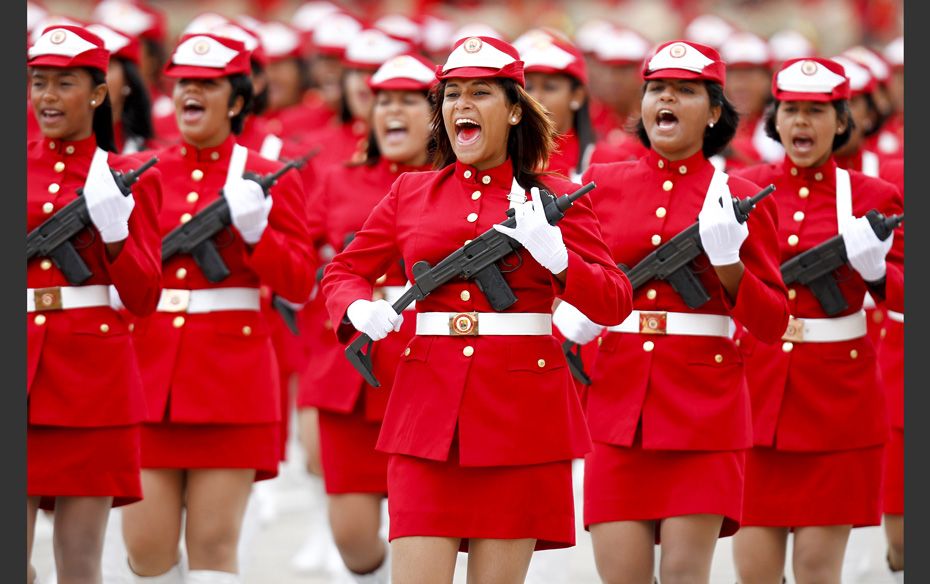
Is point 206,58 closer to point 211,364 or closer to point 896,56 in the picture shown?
point 211,364

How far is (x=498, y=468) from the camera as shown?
675cm

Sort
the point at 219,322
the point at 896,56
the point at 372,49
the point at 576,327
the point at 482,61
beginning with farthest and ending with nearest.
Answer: the point at 896,56
the point at 372,49
the point at 219,322
the point at 576,327
the point at 482,61

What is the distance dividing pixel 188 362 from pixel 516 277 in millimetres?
2174

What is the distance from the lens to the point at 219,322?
8539 mm

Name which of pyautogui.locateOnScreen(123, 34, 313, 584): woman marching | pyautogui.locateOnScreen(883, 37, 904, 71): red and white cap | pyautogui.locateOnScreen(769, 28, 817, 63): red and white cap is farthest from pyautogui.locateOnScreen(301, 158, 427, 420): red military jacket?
pyautogui.locateOnScreen(769, 28, 817, 63): red and white cap

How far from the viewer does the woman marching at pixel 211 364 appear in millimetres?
8391

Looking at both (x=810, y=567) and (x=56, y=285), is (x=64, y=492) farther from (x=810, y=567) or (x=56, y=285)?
(x=810, y=567)

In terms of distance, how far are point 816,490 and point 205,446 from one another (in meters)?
2.53

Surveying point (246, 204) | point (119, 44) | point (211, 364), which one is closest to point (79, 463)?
point (211, 364)

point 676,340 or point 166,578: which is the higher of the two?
point 676,340

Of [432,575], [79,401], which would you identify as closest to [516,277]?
[432,575]

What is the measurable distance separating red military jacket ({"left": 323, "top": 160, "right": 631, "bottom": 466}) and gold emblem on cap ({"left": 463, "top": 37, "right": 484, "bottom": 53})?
410mm

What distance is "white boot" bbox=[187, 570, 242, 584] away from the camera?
835 centimetres

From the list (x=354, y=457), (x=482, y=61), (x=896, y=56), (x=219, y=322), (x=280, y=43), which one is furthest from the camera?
(x=280, y=43)
